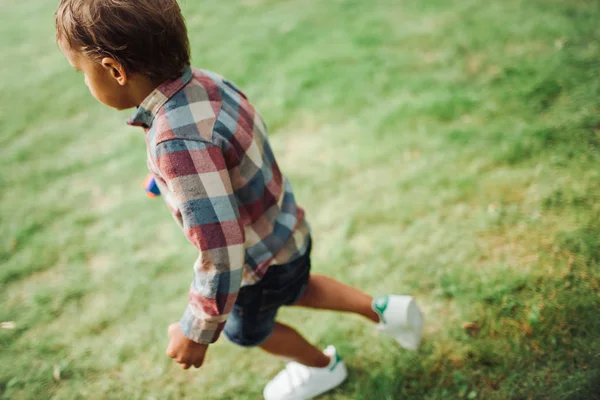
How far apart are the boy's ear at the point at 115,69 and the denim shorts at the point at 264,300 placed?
→ 2.43 ft

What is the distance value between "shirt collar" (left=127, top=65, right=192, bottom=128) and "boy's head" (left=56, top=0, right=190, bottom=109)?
1.6 inches

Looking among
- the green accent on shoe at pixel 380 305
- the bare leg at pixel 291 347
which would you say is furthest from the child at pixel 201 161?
the green accent on shoe at pixel 380 305

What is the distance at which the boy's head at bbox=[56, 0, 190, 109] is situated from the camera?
1152mm

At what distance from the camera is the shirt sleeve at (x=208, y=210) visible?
1.15m

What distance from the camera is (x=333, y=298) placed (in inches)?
72.3

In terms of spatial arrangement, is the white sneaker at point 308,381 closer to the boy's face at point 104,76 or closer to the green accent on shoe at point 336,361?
the green accent on shoe at point 336,361

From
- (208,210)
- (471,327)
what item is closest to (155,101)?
(208,210)

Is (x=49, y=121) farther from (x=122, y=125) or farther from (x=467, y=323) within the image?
(x=467, y=323)

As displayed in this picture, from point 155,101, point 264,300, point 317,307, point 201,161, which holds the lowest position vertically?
point 317,307

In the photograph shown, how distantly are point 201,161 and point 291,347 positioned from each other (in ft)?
3.11

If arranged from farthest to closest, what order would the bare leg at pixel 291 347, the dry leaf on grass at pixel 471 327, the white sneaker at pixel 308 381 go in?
the dry leaf on grass at pixel 471 327 < the white sneaker at pixel 308 381 < the bare leg at pixel 291 347

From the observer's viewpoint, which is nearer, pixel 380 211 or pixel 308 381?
pixel 308 381

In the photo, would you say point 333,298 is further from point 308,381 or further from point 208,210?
point 208,210

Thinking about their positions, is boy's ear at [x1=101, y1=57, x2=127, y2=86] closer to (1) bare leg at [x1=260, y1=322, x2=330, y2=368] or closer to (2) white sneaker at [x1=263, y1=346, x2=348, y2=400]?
(1) bare leg at [x1=260, y1=322, x2=330, y2=368]
